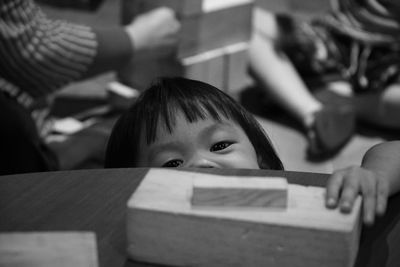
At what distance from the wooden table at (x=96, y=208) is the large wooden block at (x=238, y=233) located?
0.03 m

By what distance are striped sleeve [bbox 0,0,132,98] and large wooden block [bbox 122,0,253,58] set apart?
1.50 feet

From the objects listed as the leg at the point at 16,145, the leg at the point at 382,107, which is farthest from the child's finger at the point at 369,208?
the leg at the point at 382,107

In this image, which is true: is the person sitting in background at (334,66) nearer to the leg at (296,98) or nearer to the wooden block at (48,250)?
the leg at (296,98)

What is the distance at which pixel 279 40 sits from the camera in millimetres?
2410

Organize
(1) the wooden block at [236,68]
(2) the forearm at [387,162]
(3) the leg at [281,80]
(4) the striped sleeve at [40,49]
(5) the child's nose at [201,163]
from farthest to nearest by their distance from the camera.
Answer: (1) the wooden block at [236,68] → (3) the leg at [281,80] → (4) the striped sleeve at [40,49] → (5) the child's nose at [201,163] → (2) the forearm at [387,162]

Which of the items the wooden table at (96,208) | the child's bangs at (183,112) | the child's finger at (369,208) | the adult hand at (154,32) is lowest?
the adult hand at (154,32)

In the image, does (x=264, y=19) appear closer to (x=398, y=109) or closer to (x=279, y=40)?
(x=279, y=40)

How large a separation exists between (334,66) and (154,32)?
79 centimetres

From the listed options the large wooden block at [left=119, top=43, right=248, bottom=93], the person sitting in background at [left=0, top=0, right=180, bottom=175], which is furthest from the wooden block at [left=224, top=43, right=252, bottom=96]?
the person sitting in background at [left=0, top=0, right=180, bottom=175]

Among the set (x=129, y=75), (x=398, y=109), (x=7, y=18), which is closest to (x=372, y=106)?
(x=398, y=109)

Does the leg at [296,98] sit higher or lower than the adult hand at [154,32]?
lower

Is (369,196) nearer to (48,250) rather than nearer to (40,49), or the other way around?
(48,250)

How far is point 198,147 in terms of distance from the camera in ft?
2.94

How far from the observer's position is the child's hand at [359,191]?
0.59 meters
